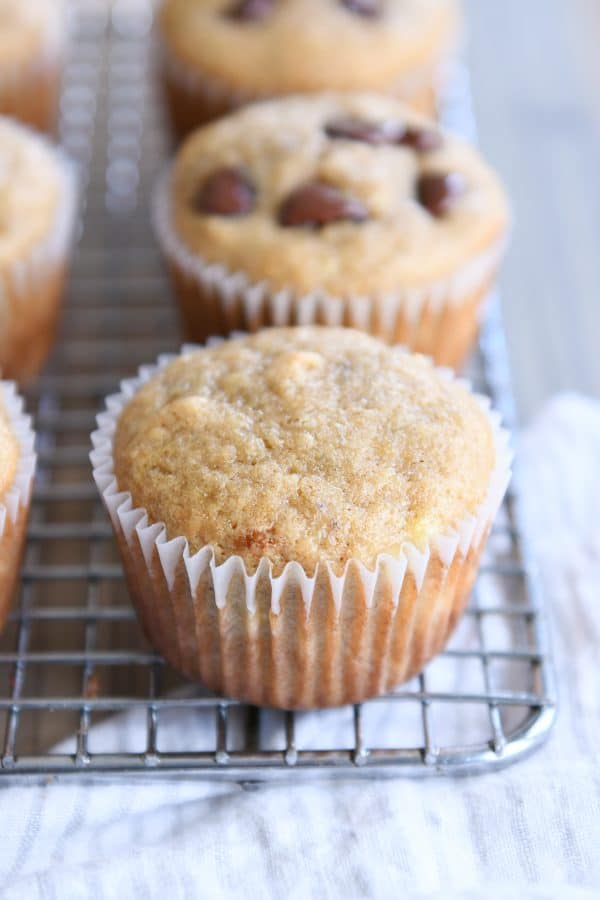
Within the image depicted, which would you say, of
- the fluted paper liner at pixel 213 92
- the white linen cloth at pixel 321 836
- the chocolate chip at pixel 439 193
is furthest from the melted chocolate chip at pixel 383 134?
the white linen cloth at pixel 321 836

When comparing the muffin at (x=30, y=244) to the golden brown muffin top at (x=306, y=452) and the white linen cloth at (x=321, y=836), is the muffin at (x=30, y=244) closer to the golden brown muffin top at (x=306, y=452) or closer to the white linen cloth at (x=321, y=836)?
the golden brown muffin top at (x=306, y=452)

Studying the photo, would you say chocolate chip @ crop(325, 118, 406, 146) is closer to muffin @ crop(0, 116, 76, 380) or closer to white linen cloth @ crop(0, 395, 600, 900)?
muffin @ crop(0, 116, 76, 380)

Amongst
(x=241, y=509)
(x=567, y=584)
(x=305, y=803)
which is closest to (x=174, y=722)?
(x=305, y=803)

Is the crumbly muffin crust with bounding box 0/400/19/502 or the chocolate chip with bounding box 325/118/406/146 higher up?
the chocolate chip with bounding box 325/118/406/146

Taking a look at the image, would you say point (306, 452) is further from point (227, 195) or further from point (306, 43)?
point (306, 43)

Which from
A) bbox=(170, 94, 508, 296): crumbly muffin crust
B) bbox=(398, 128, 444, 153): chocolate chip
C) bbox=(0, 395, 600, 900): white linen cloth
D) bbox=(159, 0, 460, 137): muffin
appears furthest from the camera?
bbox=(159, 0, 460, 137): muffin

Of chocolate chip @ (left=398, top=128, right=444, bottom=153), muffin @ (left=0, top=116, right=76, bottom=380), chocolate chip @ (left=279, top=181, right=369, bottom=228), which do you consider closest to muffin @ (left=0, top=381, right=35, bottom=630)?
muffin @ (left=0, top=116, right=76, bottom=380)

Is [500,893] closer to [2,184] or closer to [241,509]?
[241,509]
